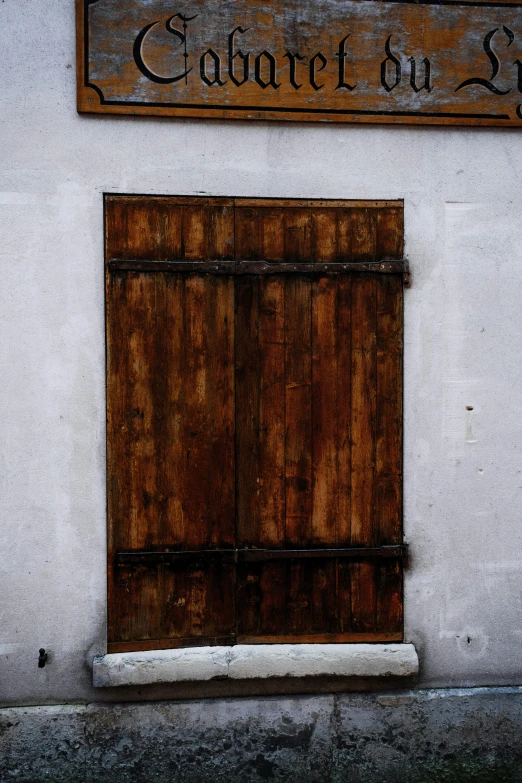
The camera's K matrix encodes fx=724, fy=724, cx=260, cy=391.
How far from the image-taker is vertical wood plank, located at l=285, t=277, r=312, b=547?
3.36 m

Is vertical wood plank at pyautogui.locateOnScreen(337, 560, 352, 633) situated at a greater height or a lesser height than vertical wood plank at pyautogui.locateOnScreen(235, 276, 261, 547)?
lesser

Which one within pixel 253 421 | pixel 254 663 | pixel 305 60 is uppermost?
pixel 305 60

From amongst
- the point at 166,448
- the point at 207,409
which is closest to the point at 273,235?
the point at 207,409

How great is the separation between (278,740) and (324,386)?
164cm

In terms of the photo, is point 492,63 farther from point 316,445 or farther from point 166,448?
point 166,448

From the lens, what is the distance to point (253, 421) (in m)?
3.36

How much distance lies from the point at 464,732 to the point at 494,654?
383 millimetres

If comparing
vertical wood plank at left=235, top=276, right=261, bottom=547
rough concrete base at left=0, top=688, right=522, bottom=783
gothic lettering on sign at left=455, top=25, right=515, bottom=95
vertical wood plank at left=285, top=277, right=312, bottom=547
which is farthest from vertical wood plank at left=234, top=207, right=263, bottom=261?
rough concrete base at left=0, top=688, right=522, bottom=783

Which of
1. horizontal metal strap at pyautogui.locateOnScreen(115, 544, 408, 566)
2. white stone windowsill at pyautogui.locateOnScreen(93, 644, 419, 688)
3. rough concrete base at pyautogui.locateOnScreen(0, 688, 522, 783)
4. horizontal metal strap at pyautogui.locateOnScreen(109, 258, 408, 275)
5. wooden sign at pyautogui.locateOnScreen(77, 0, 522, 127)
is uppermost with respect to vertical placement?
wooden sign at pyautogui.locateOnScreen(77, 0, 522, 127)

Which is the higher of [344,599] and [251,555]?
[251,555]

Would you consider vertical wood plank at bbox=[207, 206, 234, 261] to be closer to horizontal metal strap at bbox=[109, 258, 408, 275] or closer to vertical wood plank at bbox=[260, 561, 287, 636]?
horizontal metal strap at bbox=[109, 258, 408, 275]

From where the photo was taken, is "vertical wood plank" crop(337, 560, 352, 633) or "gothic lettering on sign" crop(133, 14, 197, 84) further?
"vertical wood plank" crop(337, 560, 352, 633)

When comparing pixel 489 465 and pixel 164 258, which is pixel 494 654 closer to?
pixel 489 465

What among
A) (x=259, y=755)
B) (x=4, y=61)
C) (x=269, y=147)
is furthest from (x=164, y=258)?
(x=259, y=755)
